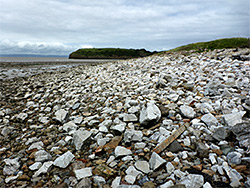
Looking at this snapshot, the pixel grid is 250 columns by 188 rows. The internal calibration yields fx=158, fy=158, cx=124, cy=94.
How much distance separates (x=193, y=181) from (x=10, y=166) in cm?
354

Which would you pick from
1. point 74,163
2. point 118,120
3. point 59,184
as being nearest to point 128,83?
point 118,120

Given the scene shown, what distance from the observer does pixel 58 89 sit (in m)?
8.78

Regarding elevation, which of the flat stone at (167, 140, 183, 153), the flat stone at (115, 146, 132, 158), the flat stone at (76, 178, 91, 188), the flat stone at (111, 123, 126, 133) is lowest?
the flat stone at (76, 178, 91, 188)

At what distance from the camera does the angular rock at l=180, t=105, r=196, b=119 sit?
4035mm

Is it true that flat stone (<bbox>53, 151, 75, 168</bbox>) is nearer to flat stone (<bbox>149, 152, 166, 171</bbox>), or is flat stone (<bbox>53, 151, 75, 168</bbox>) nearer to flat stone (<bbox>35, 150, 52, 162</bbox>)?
flat stone (<bbox>35, 150, 52, 162</bbox>)

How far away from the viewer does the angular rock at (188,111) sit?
403cm

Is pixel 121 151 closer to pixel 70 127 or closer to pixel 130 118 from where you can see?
pixel 130 118

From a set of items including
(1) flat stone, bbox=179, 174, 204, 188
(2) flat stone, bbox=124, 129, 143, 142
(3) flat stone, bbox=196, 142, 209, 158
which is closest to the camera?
(1) flat stone, bbox=179, 174, 204, 188

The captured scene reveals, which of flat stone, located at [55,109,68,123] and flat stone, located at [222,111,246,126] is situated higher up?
flat stone, located at [222,111,246,126]

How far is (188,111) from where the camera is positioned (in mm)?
4133

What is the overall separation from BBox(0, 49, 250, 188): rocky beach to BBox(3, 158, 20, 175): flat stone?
2 cm

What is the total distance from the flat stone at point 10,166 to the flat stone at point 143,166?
2.48 metres

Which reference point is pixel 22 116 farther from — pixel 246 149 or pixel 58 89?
pixel 246 149

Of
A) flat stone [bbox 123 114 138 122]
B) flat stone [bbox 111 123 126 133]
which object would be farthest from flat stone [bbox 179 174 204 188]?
flat stone [bbox 123 114 138 122]
